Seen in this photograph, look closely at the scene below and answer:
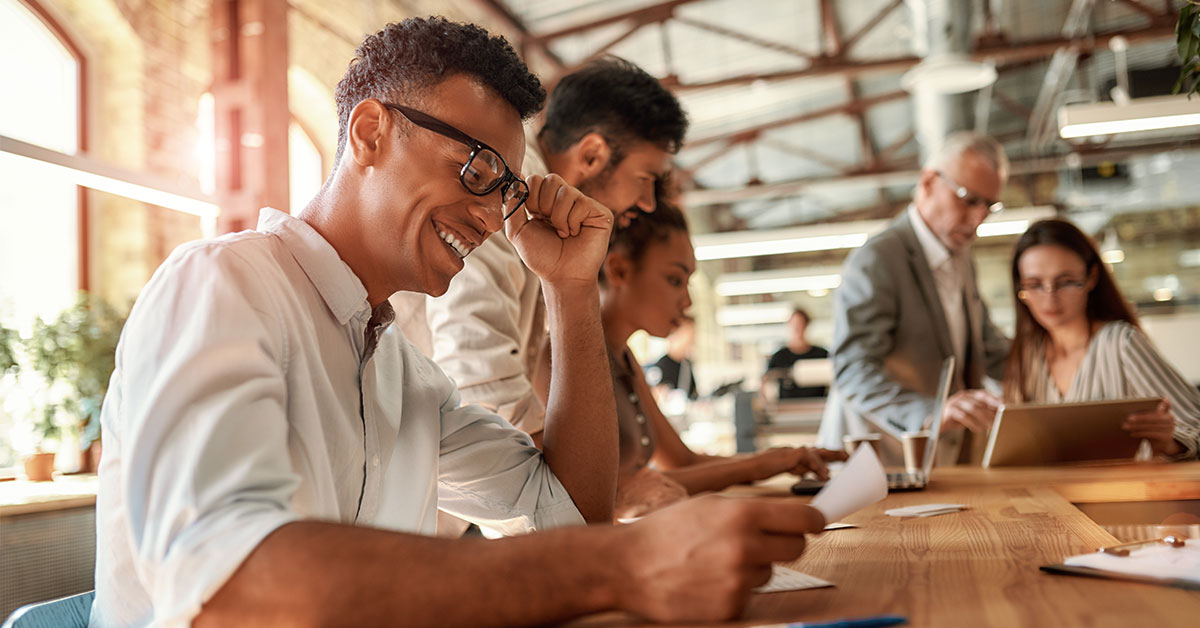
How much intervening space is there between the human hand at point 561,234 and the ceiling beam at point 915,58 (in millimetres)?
6447

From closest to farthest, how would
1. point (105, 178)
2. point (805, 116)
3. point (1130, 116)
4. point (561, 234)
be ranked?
point (561, 234)
point (105, 178)
point (1130, 116)
point (805, 116)

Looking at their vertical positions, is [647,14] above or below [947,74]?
above

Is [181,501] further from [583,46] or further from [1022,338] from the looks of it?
[583,46]

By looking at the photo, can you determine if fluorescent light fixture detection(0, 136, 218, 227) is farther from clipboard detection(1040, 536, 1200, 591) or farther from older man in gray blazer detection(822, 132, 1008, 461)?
clipboard detection(1040, 536, 1200, 591)

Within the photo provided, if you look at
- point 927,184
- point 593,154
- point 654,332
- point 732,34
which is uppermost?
point 732,34

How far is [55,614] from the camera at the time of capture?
1.01m

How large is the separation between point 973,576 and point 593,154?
4.67ft

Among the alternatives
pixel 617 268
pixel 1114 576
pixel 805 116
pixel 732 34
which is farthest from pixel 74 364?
pixel 805 116

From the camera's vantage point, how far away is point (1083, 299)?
117 inches

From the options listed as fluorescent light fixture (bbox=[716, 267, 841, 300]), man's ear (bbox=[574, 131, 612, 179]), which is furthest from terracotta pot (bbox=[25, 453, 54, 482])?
fluorescent light fixture (bbox=[716, 267, 841, 300])

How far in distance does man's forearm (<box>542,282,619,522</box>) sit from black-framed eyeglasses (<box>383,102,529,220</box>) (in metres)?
0.32

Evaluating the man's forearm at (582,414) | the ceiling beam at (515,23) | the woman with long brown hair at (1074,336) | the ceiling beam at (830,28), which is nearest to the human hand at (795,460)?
the man's forearm at (582,414)

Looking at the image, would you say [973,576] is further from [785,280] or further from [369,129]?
[785,280]

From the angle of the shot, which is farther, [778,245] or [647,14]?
[778,245]
